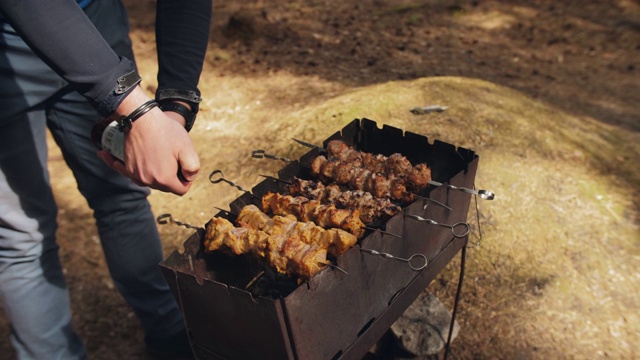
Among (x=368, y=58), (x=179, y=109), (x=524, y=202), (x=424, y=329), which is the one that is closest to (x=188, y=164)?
(x=179, y=109)

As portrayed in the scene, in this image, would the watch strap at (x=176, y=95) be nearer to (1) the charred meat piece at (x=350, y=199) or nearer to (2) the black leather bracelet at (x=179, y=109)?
(2) the black leather bracelet at (x=179, y=109)

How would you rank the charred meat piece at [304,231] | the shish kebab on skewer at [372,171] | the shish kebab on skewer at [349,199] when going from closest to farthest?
the charred meat piece at [304,231], the shish kebab on skewer at [349,199], the shish kebab on skewer at [372,171]

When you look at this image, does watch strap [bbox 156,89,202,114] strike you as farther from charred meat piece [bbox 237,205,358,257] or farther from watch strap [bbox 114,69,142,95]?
charred meat piece [bbox 237,205,358,257]

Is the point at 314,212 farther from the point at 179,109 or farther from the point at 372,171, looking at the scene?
the point at 179,109

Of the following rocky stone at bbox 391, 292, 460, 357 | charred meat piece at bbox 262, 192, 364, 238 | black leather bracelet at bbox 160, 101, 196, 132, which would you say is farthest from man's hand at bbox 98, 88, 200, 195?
rocky stone at bbox 391, 292, 460, 357

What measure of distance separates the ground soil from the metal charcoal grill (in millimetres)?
1997

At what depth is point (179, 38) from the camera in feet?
8.39

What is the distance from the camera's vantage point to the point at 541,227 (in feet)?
13.3

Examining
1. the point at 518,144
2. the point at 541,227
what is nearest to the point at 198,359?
the point at 541,227

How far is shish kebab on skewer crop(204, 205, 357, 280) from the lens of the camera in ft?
7.52

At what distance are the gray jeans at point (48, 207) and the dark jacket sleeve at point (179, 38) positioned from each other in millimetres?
448

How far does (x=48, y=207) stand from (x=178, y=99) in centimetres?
102

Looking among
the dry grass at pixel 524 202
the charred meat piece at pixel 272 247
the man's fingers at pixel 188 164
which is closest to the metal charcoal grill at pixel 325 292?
the charred meat piece at pixel 272 247

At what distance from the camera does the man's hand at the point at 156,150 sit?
194cm
